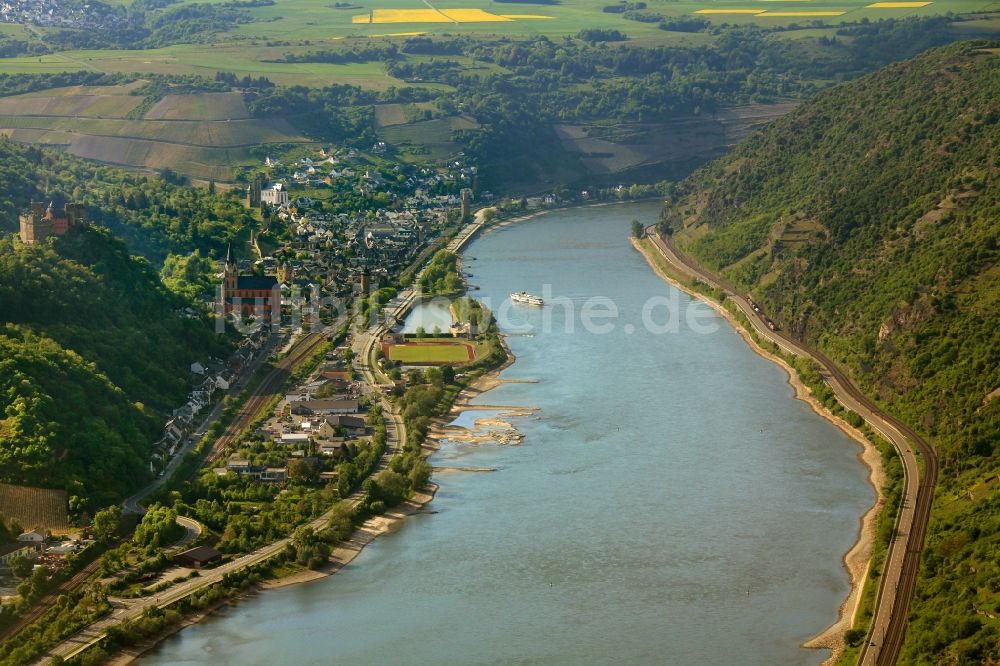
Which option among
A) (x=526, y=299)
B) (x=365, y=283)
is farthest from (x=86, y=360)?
(x=365, y=283)

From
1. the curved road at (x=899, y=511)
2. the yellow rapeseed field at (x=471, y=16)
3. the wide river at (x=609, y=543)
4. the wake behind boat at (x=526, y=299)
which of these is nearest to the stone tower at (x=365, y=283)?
the wake behind boat at (x=526, y=299)

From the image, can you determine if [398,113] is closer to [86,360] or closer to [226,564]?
[86,360]

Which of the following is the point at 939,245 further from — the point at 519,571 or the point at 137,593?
the point at 137,593

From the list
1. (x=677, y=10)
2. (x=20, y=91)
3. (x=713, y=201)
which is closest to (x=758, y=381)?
(x=713, y=201)

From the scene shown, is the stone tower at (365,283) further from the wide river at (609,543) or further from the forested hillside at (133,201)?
the wide river at (609,543)

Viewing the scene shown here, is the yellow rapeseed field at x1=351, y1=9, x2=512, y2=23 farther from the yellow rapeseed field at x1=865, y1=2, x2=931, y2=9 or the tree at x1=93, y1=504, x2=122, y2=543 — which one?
the tree at x1=93, y1=504, x2=122, y2=543

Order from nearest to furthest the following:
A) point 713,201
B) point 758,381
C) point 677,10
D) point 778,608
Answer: point 778,608 → point 758,381 → point 713,201 → point 677,10
